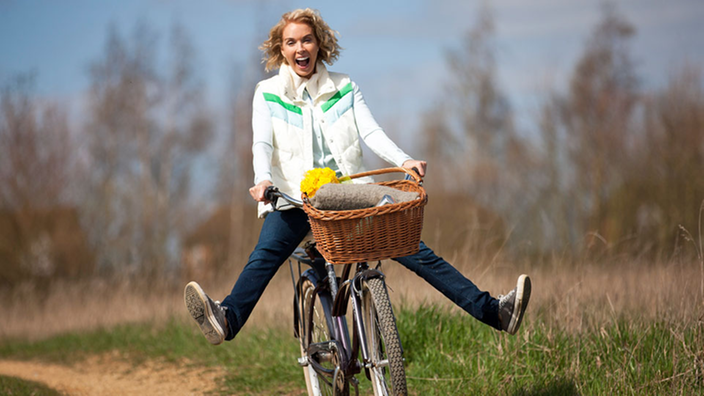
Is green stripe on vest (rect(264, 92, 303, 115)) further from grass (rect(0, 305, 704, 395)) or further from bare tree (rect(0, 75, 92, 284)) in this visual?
bare tree (rect(0, 75, 92, 284))

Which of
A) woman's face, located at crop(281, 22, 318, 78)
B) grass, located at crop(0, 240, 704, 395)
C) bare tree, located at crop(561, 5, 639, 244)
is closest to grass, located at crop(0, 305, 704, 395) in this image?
grass, located at crop(0, 240, 704, 395)

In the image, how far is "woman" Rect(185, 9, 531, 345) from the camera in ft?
12.0

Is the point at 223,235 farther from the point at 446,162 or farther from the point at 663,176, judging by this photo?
Answer: the point at 663,176

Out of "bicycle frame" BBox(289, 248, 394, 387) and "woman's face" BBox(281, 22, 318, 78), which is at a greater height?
"woman's face" BBox(281, 22, 318, 78)

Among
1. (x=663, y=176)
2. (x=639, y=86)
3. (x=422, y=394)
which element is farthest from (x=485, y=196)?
(x=422, y=394)

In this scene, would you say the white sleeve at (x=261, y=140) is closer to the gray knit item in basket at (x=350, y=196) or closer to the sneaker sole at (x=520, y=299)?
the gray knit item in basket at (x=350, y=196)

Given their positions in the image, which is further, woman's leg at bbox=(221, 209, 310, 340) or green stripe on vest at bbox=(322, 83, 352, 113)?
green stripe on vest at bbox=(322, 83, 352, 113)

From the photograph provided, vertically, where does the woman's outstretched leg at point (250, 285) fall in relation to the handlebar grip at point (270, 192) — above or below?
below

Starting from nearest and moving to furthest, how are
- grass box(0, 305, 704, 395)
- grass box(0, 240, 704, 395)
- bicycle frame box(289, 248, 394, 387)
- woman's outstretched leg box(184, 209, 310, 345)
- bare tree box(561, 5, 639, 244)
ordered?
bicycle frame box(289, 248, 394, 387) → woman's outstretched leg box(184, 209, 310, 345) → grass box(0, 305, 704, 395) → grass box(0, 240, 704, 395) → bare tree box(561, 5, 639, 244)

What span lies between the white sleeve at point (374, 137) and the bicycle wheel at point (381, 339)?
0.77 metres

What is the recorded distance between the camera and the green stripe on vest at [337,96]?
12.9 feet

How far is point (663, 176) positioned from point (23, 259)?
56.0ft

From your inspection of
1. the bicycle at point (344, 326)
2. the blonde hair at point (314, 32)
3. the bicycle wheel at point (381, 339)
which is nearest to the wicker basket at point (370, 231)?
the bicycle at point (344, 326)

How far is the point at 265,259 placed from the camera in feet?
12.4
